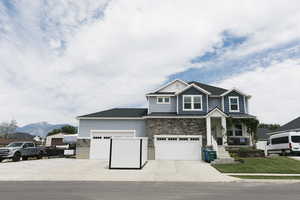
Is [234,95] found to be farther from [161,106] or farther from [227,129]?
[161,106]

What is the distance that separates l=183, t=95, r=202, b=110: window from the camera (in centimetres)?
2352

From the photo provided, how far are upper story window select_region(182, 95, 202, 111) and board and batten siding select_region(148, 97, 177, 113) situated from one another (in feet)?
3.85

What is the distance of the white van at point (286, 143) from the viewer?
2131 cm

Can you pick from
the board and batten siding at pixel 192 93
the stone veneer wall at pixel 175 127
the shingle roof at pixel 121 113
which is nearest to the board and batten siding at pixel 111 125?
the shingle roof at pixel 121 113

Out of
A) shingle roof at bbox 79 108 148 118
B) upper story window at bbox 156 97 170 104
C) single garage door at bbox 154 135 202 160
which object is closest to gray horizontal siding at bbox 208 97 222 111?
single garage door at bbox 154 135 202 160

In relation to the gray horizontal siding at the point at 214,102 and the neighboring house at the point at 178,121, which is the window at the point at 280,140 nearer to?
the neighboring house at the point at 178,121

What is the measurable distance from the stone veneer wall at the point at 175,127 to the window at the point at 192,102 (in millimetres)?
1531

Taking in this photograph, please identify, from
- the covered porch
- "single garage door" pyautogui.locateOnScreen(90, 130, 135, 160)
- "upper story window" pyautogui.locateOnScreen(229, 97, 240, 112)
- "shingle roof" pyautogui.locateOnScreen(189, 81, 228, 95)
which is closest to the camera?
the covered porch

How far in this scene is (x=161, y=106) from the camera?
79.9 ft

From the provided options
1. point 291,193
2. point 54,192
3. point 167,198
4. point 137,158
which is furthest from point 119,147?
point 291,193

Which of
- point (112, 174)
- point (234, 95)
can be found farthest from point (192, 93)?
point (112, 174)

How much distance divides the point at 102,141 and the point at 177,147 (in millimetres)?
7665

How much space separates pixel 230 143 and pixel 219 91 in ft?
20.1

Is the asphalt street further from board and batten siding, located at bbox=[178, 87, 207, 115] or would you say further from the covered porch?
board and batten siding, located at bbox=[178, 87, 207, 115]
